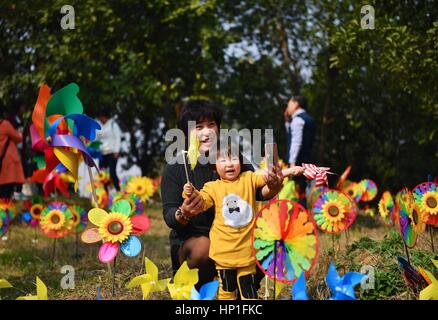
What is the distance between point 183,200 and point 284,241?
2.58ft

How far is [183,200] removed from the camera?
2.87 m

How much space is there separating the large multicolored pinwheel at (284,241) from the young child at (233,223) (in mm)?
182

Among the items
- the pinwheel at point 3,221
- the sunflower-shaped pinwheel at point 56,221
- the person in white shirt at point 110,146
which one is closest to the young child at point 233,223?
the sunflower-shaped pinwheel at point 56,221

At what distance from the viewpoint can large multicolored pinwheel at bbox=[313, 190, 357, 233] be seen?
141 inches

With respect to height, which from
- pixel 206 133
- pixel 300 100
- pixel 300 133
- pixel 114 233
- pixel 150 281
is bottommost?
pixel 150 281

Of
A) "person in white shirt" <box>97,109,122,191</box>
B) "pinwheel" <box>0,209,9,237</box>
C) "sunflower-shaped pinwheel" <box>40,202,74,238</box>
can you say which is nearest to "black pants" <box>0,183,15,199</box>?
"person in white shirt" <box>97,109,122,191</box>

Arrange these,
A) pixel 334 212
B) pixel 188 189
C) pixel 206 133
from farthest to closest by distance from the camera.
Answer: pixel 334 212
pixel 206 133
pixel 188 189

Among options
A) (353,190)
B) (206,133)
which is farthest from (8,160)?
(206,133)

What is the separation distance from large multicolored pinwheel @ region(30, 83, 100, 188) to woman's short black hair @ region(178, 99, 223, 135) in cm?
55

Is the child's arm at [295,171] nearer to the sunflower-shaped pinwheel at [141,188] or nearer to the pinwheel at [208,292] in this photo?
the pinwheel at [208,292]

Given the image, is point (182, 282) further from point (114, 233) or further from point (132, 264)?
point (132, 264)

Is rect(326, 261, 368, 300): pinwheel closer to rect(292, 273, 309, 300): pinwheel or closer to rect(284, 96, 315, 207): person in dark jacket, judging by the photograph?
rect(292, 273, 309, 300): pinwheel

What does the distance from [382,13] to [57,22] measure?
15.7 ft

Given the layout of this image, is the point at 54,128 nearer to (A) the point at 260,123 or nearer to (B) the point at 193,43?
(B) the point at 193,43
